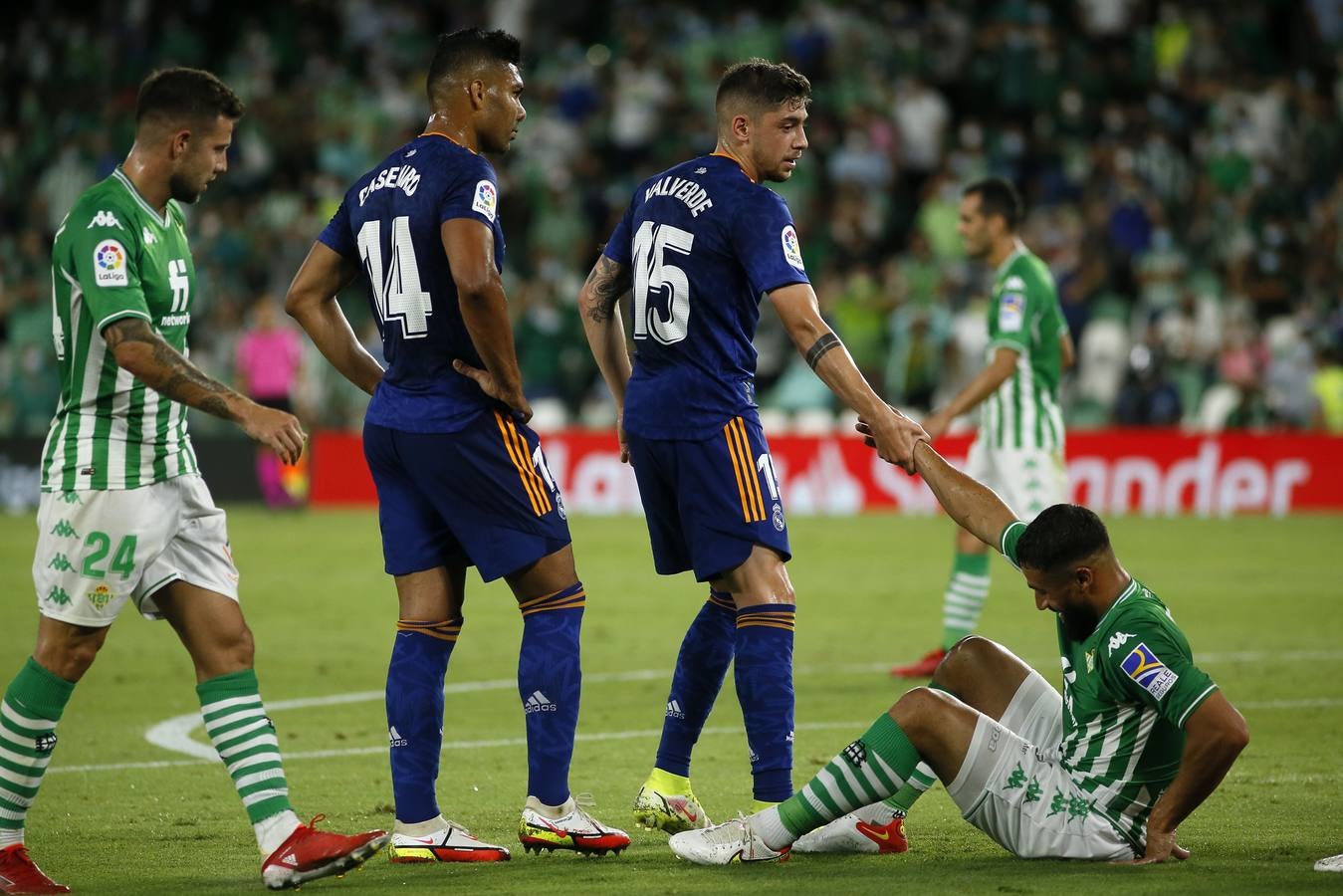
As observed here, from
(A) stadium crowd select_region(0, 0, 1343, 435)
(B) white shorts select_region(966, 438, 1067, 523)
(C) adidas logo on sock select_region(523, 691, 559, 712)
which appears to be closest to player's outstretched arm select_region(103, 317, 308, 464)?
(C) adidas logo on sock select_region(523, 691, 559, 712)

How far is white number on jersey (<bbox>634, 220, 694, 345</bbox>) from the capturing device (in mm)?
6172

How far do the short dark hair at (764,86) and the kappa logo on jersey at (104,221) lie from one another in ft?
6.78

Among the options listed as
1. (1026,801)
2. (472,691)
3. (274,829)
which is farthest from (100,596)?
(472,691)

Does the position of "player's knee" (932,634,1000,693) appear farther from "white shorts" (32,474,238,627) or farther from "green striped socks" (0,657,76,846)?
"green striped socks" (0,657,76,846)

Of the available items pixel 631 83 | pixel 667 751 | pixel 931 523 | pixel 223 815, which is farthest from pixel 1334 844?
pixel 631 83

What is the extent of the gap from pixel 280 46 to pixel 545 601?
2434 centimetres

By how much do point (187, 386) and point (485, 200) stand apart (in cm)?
116

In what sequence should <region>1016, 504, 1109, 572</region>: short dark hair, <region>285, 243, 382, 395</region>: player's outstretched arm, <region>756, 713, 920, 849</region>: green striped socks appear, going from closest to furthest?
<region>1016, 504, 1109, 572</region>: short dark hair
<region>756, 713, 920, 849</region>: green striped socks
<region>285, 243, 382, 395</region>: player's outstretched arm

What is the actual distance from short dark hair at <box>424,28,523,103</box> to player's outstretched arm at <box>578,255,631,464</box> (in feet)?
2.84

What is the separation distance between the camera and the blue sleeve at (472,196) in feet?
19.2

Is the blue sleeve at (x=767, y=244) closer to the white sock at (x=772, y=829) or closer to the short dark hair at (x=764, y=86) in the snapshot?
the short dark hair at (x=764, y=86)

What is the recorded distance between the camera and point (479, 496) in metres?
5.99

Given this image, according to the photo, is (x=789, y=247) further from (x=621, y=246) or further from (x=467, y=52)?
(x=467, y=52)

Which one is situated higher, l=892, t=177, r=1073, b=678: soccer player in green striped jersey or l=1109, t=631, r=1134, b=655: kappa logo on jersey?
l=892, t=177, r=1073, b=678: soccer player in green striped jersey
